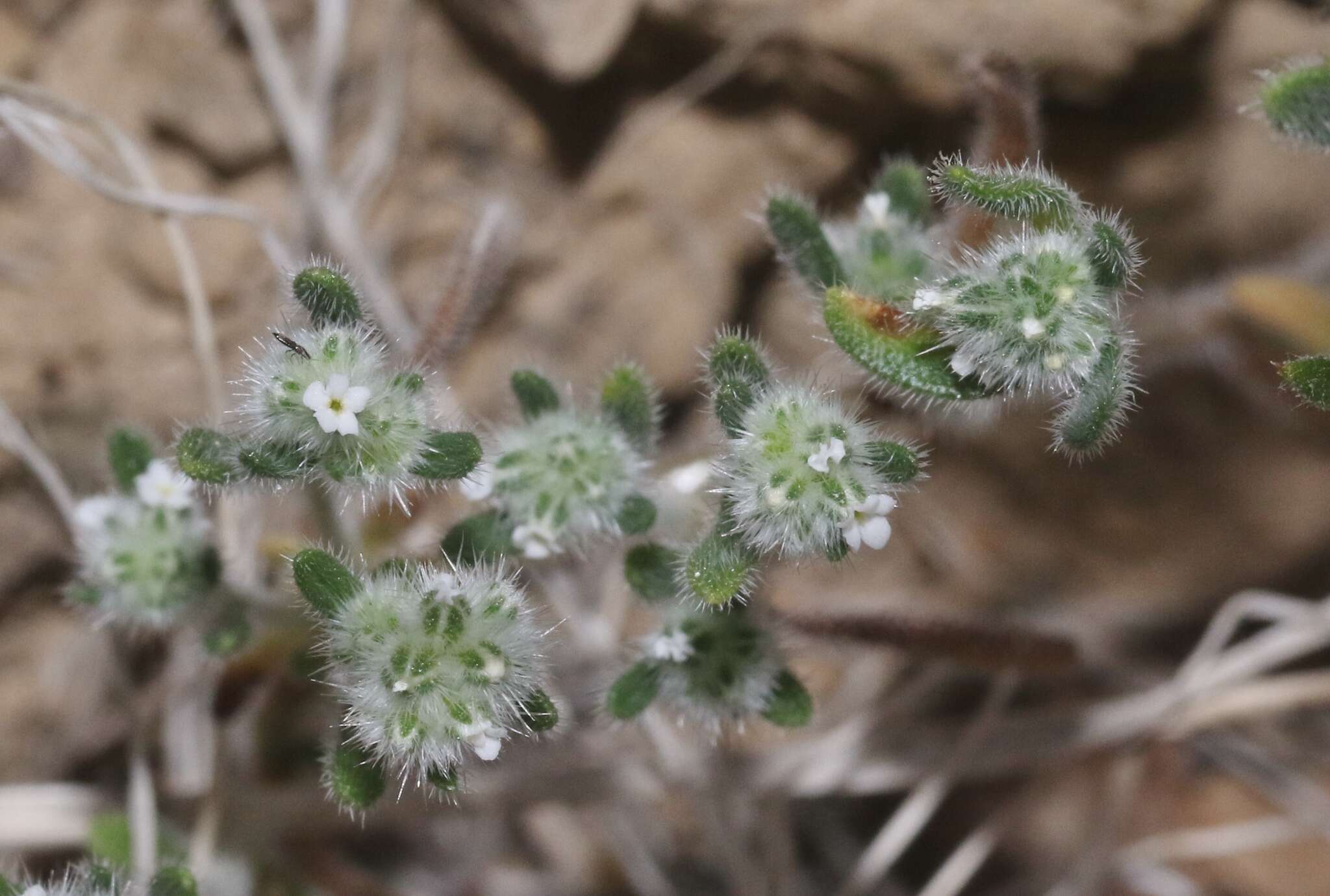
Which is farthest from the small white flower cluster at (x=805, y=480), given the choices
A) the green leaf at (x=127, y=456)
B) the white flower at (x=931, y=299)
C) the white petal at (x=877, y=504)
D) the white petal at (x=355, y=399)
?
the green leaf at (x=127, y=456)

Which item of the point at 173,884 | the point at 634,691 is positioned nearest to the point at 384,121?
the point at 634,691

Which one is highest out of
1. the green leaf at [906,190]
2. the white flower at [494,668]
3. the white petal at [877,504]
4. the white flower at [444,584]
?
the green leaf at [906,190]

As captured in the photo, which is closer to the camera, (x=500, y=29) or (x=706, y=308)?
(x=500, y=29)

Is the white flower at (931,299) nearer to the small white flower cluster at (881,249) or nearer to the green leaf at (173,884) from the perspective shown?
the small white flower cluster at (881,249)

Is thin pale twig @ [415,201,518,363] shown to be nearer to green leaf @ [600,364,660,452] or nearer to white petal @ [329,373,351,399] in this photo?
green leaf @ [600,364,660,452]

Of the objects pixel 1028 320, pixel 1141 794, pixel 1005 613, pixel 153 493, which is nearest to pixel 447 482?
pixel 153 493

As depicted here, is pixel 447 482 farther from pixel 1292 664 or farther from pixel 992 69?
pixel 1292 664
